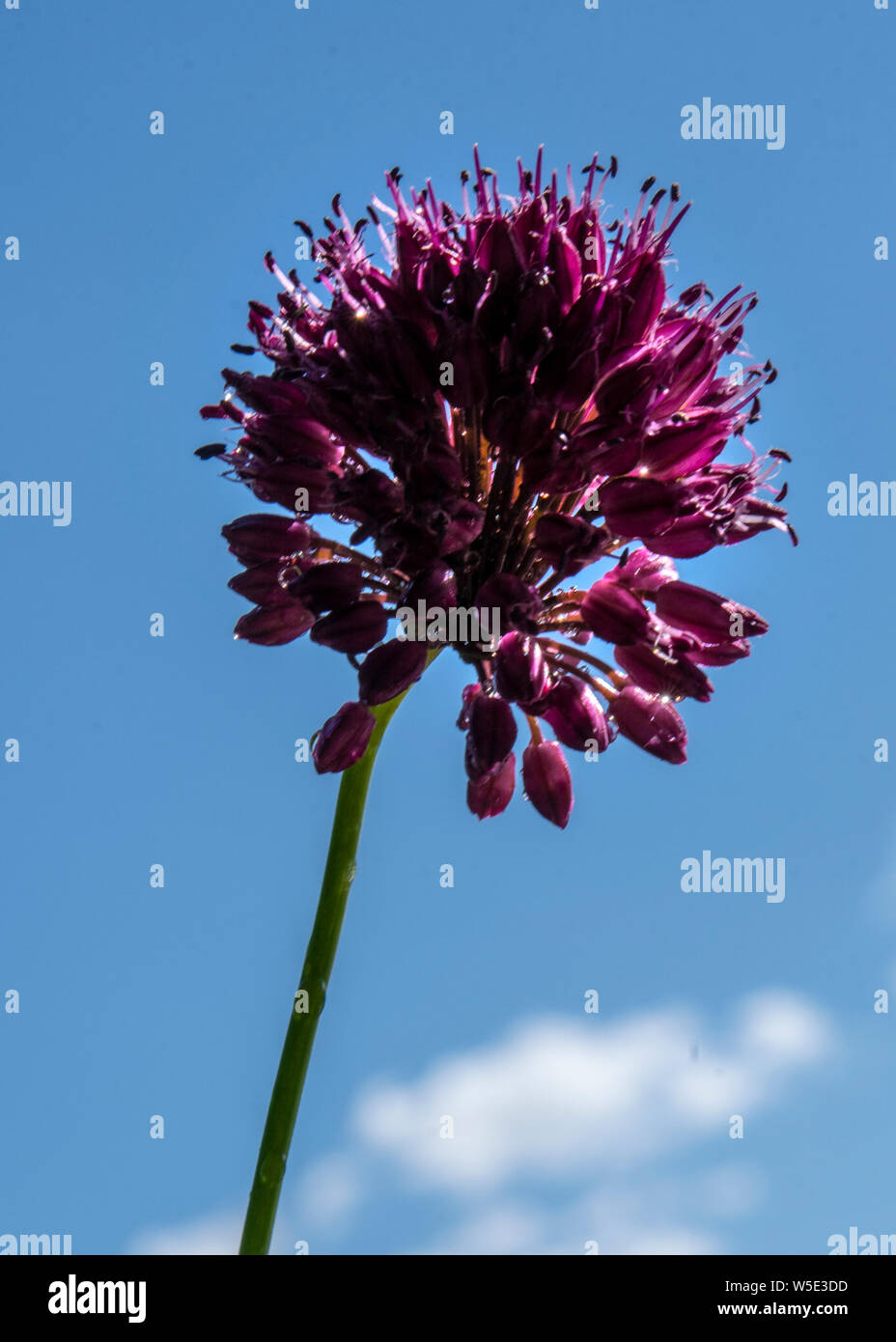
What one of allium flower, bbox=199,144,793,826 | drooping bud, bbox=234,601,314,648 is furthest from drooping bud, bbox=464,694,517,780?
drooping bud, bbox=234,601,314,648

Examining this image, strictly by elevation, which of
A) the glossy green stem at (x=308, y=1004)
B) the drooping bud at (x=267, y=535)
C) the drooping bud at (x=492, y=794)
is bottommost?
the glossy green stem at (x=308, y=1004)

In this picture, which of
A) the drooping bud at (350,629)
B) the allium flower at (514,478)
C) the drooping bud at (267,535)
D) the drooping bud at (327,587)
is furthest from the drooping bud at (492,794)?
the drooping bud at (267,535)

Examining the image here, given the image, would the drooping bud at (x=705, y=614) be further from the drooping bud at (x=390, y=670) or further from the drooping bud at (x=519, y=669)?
the drooping bud at (x=390, y=670)

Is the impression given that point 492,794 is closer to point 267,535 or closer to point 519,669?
point 519,669

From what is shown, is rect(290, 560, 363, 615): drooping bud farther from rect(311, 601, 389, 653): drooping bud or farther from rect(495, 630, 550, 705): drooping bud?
rect(495, 630, 550, 705): drooping bud

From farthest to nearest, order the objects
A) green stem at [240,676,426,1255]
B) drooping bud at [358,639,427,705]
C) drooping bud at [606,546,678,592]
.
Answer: drooping bud at [606,546,678,592] → drooping bud at [358,639,427,705] → green stem at [240,676,426,1255]

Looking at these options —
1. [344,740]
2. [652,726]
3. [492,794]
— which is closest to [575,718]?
[652,726]
